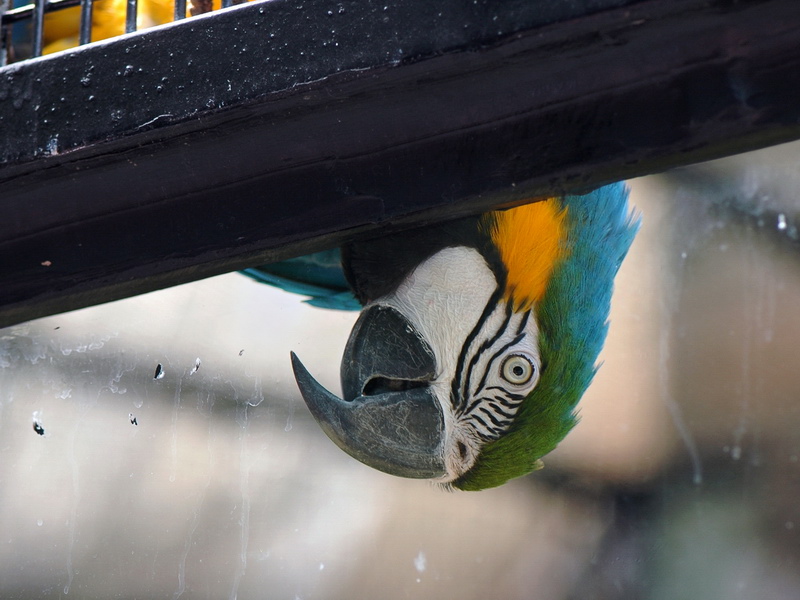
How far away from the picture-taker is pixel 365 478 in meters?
1.67

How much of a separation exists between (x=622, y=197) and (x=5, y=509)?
3.75 ft

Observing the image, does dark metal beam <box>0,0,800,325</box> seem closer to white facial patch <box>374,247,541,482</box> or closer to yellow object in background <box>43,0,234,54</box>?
white facial patch <box>374,247,541,482</box>

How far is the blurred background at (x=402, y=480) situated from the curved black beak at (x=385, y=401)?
0.52 meters

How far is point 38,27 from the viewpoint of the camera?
59 centimetres

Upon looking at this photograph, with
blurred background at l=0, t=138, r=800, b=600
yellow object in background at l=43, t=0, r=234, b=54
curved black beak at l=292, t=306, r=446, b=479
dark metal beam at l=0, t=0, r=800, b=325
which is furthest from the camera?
blurred background at l=0, t=138, r=800, b=600

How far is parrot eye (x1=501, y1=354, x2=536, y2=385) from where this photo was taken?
2.95 ft

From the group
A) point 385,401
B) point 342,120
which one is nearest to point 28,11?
point 342,120

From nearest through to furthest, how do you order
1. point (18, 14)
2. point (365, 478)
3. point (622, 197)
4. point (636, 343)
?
point (18, 14) → point (622, 197) → point (365, 478) → point (636, 343)

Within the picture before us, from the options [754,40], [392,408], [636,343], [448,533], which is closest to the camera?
[754,40]

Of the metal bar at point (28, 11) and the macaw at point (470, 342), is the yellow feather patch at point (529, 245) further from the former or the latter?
the metal bar at point (28, 11)

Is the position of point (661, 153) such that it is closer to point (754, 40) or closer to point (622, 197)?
point (754, 40)

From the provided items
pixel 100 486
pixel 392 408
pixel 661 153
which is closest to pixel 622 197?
pixel 392 408

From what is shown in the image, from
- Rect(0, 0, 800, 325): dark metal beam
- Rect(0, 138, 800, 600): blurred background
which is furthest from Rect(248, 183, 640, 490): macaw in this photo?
Rect(0, 138, 800, 600): blurred background

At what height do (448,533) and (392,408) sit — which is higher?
(392,408)
